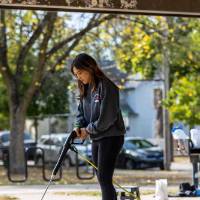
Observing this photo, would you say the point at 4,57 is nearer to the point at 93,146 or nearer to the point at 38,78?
the point at 38,78

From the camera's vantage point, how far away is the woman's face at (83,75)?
21.9 feet

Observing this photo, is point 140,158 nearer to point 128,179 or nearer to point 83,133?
point 128,179

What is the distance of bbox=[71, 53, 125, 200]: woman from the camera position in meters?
6.48

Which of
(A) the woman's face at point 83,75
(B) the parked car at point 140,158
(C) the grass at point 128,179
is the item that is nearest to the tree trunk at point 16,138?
(C) the grass at point 128,179

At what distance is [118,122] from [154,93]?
4552 centimetres

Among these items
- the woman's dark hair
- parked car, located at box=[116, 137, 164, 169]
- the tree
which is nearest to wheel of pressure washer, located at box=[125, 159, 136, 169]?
parked car, located at box=[116, 137, 164, 169]

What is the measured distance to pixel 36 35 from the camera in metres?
19.9

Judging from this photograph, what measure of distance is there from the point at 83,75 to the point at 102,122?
61cm

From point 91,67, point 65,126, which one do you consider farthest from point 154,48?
point 65,126

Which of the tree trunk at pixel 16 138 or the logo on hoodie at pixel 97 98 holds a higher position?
the logo on hoodie at pixel 97 98

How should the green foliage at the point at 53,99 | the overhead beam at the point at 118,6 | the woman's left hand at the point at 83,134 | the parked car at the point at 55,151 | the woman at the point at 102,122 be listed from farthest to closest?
1. the green foliage at the point at 53,99
2. the parked car at the point at 55,151
3. the overhead beam at the point at 118,6
4. the woman's left hand at the point at 83,134
5. the woman at the point at 102,122

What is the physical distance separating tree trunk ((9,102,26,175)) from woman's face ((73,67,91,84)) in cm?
1379

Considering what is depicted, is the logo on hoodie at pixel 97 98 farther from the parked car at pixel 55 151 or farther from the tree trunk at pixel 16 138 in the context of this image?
the parked car at pixel 55 151

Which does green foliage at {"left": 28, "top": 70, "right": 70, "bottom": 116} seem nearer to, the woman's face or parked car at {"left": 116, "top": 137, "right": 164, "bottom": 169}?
parked car at {"left": 116, "top": 137, "right": 164, "bottom": 169}
